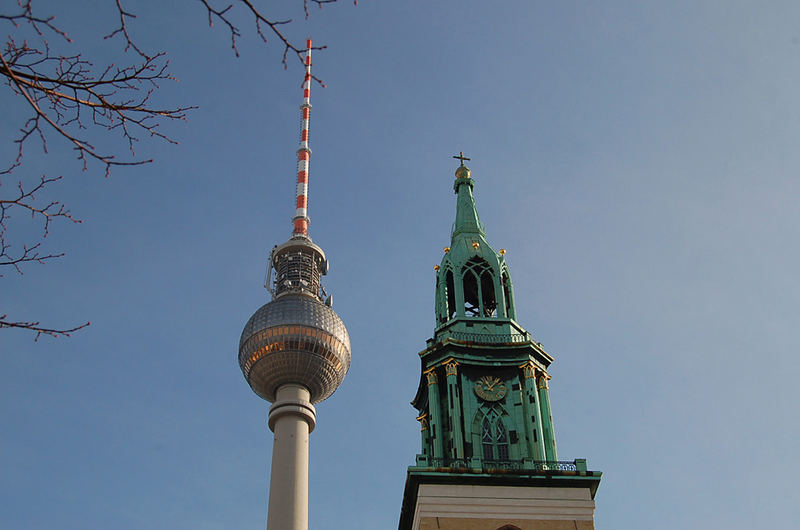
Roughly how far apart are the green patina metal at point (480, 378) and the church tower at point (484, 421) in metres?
0.07

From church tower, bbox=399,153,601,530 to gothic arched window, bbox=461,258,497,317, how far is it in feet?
0.23

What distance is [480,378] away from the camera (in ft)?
202

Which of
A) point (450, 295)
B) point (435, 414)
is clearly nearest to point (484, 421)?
point (435, 414)

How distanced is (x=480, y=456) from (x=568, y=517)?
607cm

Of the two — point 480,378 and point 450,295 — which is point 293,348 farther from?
point 480,378

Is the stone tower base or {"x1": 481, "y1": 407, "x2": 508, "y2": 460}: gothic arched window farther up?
{"x1": 481, "y1": 407, "x2": 508, "y2": 460}: gothic arched window

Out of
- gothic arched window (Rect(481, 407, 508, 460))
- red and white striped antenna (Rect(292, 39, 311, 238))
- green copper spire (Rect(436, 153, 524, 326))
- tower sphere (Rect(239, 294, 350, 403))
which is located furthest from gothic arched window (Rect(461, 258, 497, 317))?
red and white striped antenna (Rect(292, 39, 311, 238))

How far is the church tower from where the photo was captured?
5375 cm

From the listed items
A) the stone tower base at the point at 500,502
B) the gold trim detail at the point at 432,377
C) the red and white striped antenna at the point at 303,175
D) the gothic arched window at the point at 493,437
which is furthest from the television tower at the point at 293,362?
the stone tower base at the point at 500,502

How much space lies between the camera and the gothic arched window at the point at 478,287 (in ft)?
222

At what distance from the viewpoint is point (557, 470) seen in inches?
2192

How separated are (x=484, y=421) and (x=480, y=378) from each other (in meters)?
3.17

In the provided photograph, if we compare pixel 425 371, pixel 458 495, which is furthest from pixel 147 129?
pixel 425 371

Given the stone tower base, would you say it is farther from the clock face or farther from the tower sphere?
the tower sphere
